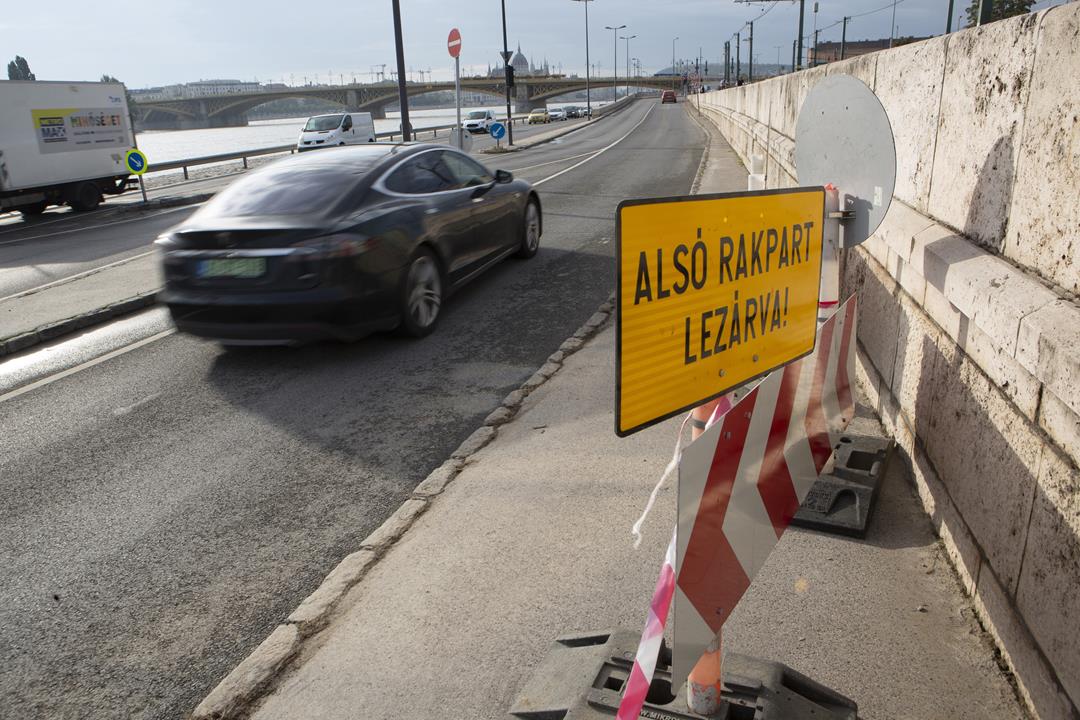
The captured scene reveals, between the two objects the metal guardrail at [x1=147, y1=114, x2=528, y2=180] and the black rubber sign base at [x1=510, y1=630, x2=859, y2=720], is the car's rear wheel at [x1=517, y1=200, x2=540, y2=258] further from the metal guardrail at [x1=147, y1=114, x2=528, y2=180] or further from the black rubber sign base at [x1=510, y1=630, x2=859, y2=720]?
the metal guardrail at [x1=147, y1=114, x2=528, y2=180]

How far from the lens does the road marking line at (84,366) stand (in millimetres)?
6124

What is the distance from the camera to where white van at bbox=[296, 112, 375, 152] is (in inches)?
1255

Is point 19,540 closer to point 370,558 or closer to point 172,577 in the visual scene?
point 172,577

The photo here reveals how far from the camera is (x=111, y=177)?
67.8 feet

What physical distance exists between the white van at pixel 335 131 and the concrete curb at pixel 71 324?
2424 cm

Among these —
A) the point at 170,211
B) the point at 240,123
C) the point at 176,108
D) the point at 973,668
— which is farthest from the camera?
the point at 240,123

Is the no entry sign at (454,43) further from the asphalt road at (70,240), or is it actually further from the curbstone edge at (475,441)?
the curbstone edge at (475,441)

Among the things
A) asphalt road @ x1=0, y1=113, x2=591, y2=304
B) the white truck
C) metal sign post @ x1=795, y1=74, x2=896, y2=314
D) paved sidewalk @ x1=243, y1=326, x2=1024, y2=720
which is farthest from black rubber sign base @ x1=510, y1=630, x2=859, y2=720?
the white truck

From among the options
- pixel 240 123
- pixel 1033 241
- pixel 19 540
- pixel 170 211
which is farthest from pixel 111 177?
pixel 240 123

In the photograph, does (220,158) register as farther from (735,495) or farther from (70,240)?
(735,495)

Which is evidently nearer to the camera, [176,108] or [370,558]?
[370,558]

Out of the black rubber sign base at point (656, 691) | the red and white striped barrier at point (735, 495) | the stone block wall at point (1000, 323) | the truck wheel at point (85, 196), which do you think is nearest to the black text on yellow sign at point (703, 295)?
the red and white striped barrier at point (735, 495)

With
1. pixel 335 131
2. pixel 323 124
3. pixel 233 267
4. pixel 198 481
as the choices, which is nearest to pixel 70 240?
pixel 233 267

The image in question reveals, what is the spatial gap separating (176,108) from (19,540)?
9204 centimetres
